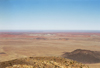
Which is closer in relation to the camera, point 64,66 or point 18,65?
point 18,65

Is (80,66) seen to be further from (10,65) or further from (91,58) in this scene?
(91,58)

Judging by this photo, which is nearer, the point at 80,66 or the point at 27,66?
the point at 27,66

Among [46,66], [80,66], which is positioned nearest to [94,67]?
[80,66]

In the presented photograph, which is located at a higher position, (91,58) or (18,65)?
(18,65)

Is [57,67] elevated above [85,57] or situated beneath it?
elevated above

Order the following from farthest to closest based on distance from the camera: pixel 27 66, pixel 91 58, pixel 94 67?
1. pixel 91 58
2. pixel 94 67
3. pixel 27 66

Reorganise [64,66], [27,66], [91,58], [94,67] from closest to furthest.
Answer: [27,66], [64,66], [94,67], [91,58]

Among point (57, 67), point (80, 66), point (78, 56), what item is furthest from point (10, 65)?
point (78, 56)

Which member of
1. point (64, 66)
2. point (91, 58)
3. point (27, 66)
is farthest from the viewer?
point (91, 58)

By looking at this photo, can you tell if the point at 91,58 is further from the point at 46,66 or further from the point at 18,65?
the point at 18,65
